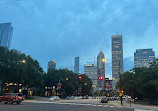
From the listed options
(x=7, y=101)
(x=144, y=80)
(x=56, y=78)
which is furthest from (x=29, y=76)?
(x=144, y=80)

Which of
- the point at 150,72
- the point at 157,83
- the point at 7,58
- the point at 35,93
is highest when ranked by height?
the point at 7,58

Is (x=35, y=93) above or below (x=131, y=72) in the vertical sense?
below

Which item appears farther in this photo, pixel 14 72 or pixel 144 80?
pixel 14 72

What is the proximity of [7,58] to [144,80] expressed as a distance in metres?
41.5

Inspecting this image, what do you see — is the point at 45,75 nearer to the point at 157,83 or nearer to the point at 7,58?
the point at 7,58

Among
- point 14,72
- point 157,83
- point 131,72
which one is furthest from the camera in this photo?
point 131,72

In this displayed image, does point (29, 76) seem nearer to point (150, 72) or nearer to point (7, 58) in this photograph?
point (7, 58)

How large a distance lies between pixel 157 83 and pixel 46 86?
204 feet

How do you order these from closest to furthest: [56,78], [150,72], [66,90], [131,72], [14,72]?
[150,72] < [14,72] < [131,72] < [56,78] < [66,90]

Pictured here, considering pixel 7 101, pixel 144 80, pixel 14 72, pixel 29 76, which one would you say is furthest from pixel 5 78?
pixel 144 80

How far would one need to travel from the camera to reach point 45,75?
86438 mm

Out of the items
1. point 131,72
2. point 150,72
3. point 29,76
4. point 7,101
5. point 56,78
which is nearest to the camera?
point 7,101

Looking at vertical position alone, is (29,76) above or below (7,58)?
below

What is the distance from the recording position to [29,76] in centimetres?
5862
